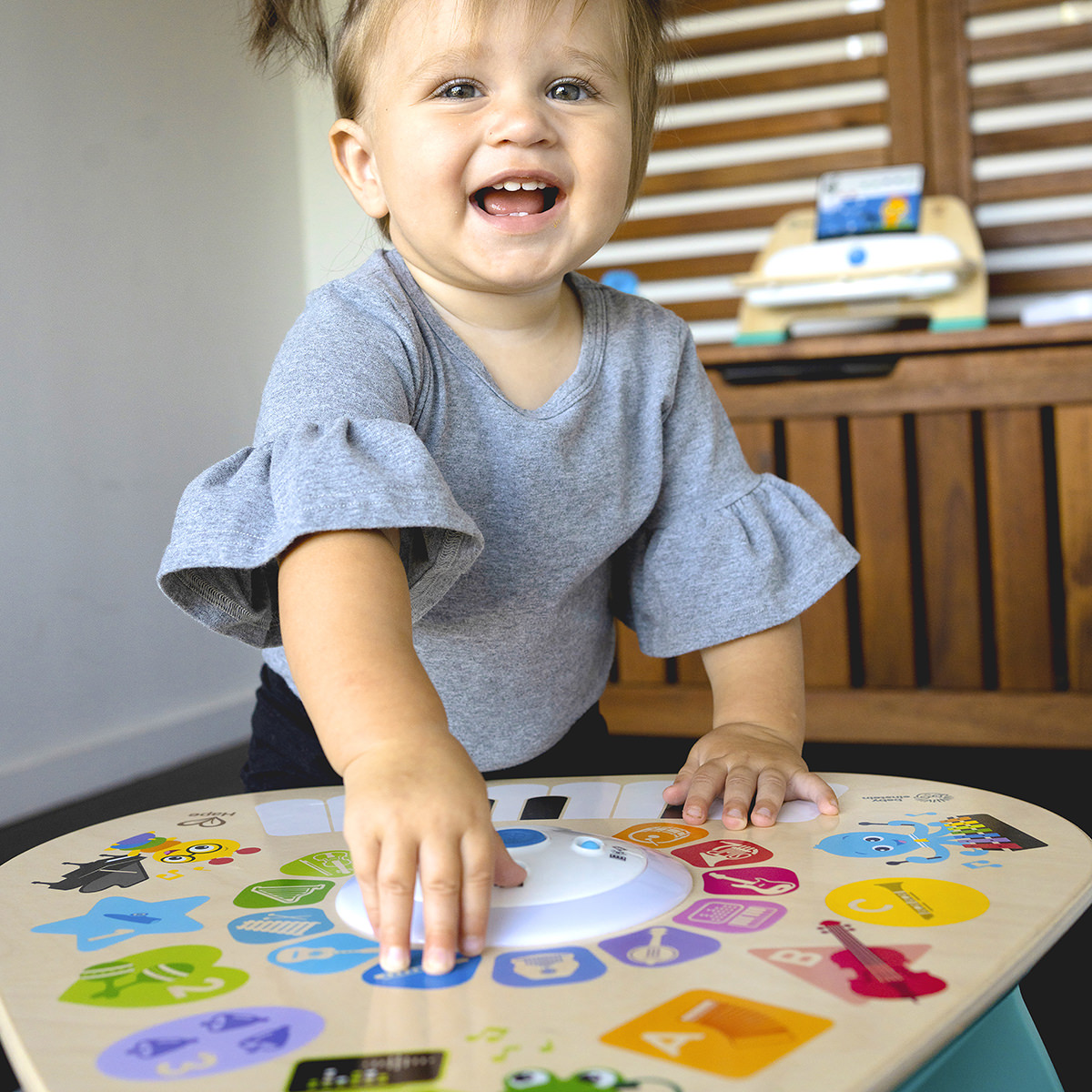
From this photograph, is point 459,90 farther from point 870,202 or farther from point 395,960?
point 870,202

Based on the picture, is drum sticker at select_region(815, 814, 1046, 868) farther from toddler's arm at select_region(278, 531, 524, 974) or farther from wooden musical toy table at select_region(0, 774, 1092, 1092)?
toddler's arm at select_region(278, 531, 524, 974)

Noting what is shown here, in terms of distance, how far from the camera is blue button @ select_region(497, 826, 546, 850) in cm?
45

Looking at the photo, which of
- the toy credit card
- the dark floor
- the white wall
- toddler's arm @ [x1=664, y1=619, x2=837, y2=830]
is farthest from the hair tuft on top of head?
the toy credit card

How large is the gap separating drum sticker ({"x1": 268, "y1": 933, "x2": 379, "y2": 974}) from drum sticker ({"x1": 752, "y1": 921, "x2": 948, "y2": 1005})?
12 cm

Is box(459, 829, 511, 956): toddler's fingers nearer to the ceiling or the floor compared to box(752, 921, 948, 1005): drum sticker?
nearer to the ceiling

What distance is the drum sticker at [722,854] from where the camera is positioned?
450 millimetres

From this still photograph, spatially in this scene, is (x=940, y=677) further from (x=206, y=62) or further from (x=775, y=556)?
(x=206, y=62)

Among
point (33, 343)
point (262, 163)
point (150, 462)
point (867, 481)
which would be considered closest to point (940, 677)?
point (867, 481)

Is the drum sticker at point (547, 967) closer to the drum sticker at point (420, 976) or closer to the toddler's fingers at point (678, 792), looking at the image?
the drum sticker at point (420, 976)

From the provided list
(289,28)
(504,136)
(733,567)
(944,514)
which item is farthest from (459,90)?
(944,514)

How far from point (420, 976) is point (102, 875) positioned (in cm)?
19

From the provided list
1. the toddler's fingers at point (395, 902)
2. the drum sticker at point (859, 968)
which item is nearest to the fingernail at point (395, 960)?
the toddler's fingers at point (395, 902)

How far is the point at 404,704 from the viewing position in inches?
16.4

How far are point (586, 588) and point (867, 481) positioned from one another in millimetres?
1005
